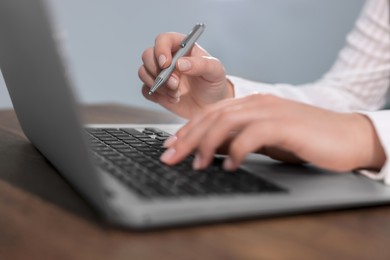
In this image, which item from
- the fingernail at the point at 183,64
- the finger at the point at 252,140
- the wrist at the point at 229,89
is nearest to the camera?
the finger at the point at 252,140

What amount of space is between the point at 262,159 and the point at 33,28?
279 mm

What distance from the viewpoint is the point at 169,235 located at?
35 cm

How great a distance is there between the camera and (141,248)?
331 mm

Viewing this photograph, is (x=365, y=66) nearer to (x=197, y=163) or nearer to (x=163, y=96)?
(x=163, y=96)

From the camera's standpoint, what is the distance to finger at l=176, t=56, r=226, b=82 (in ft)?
2.37

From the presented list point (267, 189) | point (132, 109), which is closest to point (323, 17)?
point (132, 109)

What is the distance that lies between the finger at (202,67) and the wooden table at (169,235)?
0.99 feet

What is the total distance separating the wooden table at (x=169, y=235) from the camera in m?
0.33

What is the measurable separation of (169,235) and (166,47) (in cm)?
43

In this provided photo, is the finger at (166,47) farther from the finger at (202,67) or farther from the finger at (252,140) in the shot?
the finger at (252,140)

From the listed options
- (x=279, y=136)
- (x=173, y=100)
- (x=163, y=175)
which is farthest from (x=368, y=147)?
(x=173, y=100)

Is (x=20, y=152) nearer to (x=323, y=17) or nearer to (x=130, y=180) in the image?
(x=130, y=180)

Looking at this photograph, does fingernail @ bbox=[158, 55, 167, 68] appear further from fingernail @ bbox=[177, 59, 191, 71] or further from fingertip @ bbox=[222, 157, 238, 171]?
fingertip @ bbox=[222, 157, 238, 171]

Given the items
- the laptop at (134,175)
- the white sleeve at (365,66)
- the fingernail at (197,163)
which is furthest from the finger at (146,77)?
the white sleeve at (365,66)
